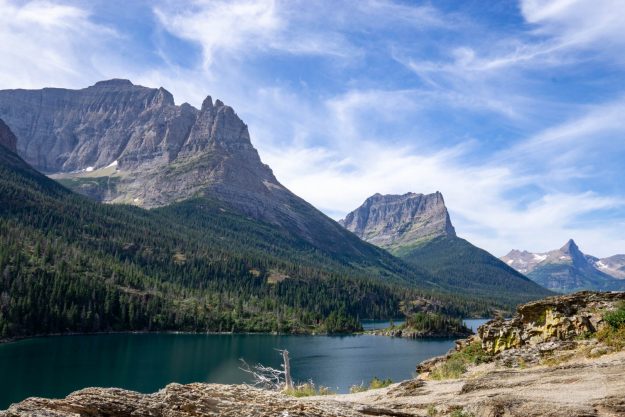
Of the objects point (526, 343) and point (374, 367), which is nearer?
point (526, 343)

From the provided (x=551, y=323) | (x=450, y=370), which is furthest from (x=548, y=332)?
(x=450, y=370)

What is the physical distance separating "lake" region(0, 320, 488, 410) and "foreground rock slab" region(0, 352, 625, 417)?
41.4m

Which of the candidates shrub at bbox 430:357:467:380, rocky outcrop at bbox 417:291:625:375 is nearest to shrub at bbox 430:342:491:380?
shrub at bbox 430:357:467:380

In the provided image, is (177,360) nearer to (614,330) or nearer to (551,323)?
(551,323)

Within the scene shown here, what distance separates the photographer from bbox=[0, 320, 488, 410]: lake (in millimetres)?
79812

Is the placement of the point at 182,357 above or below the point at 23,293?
below

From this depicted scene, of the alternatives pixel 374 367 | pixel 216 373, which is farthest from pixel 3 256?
pixel 374 367

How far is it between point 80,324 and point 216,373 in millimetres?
73700

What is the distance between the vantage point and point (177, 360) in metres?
105

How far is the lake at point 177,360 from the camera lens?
7981 centimetres

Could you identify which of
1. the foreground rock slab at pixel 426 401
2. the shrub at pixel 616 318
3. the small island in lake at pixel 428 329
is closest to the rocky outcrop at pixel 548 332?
the shrub at pixel 616 318

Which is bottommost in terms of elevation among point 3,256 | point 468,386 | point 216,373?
point 216,373

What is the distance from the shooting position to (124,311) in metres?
159

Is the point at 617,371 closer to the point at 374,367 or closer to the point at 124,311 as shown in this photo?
the point at 374,367
